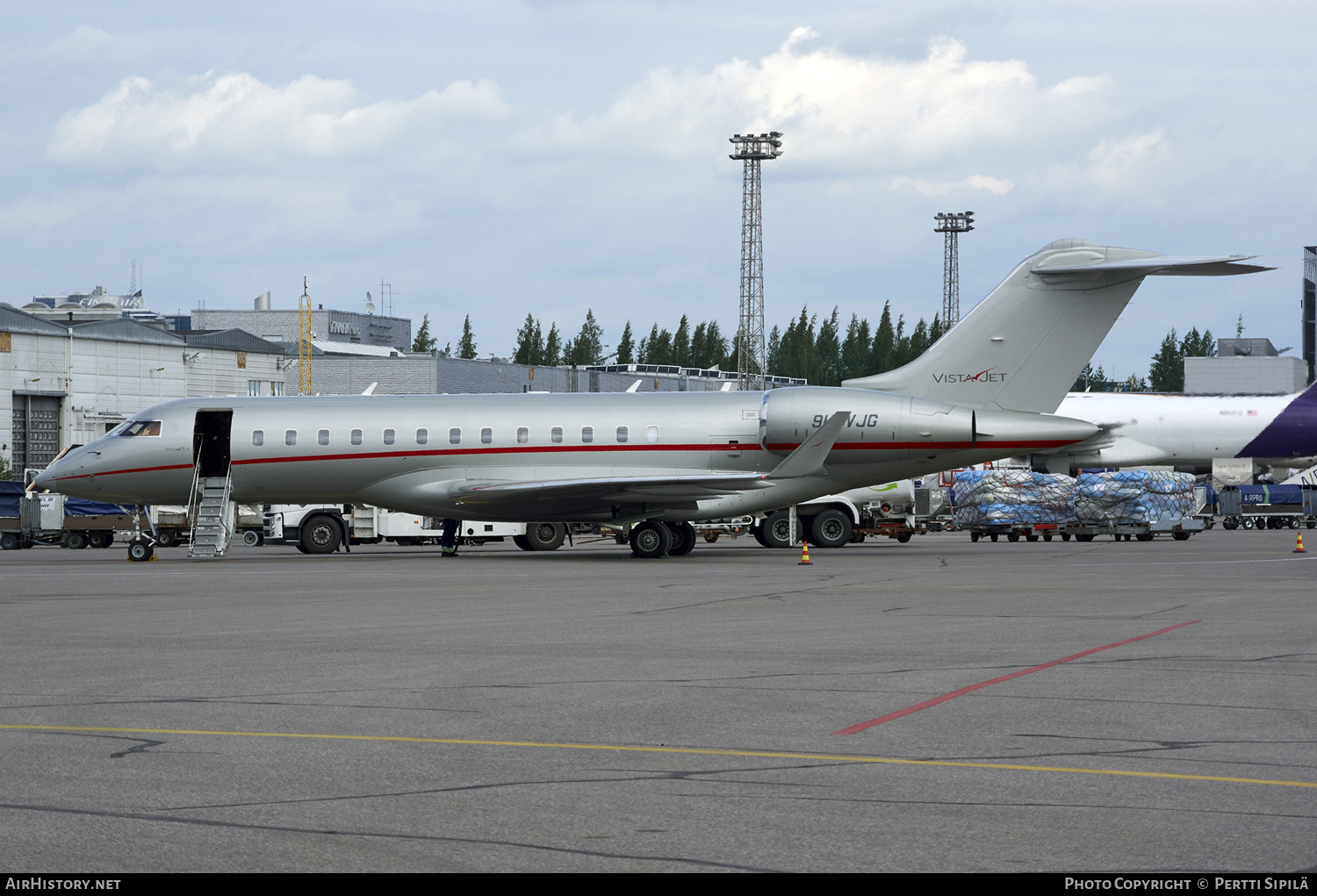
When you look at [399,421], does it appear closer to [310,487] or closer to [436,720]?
[310,487]

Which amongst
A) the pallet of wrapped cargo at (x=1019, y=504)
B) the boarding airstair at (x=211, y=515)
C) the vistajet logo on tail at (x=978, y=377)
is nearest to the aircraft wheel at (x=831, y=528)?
the vistajet logo on tail at (x=978, y=377)

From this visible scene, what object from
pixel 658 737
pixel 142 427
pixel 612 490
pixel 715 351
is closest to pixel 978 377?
pixel 612 490

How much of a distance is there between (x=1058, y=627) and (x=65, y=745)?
995 centimetres

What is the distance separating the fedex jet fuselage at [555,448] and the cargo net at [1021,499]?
45.0 feet

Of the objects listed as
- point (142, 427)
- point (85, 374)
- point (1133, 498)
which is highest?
point (85, 374)

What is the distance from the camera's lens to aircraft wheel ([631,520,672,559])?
101ft

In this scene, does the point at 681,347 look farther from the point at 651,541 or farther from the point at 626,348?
the point at 651,541

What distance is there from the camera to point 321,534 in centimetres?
3497

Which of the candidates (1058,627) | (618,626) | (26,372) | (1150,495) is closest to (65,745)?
Answer: (618,626)

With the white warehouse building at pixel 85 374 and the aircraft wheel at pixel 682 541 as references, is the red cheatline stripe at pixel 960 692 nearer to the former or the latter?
the aircraft wheel at pixel 682 541

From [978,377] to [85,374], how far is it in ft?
190

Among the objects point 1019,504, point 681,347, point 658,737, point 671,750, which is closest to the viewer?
point 671,750

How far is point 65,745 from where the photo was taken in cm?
778

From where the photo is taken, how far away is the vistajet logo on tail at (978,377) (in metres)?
30.5
